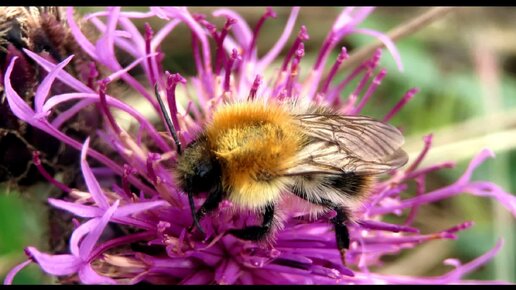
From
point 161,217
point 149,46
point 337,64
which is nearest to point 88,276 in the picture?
point 161,217

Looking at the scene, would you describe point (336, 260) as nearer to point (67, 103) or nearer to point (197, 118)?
point (197, 118)

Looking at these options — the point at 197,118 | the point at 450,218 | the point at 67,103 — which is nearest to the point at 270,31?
the point at 450,218

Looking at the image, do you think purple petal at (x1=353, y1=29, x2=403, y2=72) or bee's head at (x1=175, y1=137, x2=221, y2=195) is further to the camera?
purple petal at (x1=353, y1=29, x2=403, y2=72)

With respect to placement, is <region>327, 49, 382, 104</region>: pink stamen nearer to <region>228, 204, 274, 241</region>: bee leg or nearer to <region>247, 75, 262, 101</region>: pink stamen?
<region>247, 75, 262, 101</region>: pink stamen

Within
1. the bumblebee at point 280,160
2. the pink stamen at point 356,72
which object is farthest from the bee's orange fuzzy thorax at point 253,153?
the pink stamen at point 356,72

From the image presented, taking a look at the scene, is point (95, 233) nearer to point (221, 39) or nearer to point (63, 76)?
point (63, 76)

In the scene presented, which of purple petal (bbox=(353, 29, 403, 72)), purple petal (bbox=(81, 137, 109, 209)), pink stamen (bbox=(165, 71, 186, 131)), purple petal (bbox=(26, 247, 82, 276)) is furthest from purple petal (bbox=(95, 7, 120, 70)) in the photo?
purple petal (bbox=(353, 29, 403, 72))
